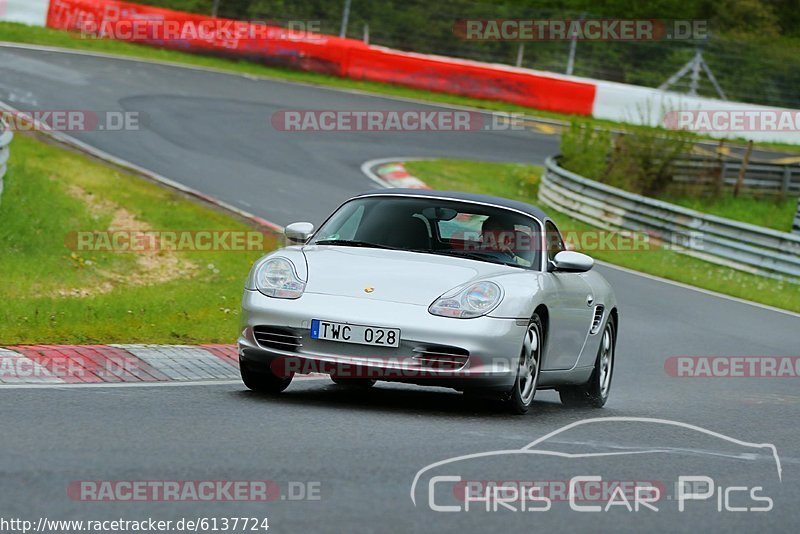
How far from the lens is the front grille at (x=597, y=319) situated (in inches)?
402

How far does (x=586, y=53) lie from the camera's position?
35.6 m

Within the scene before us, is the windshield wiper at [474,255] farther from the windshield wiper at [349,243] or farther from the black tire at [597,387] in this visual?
the black tire at [597,387]

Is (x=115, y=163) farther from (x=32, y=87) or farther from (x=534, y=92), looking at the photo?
(x=534, y=92)

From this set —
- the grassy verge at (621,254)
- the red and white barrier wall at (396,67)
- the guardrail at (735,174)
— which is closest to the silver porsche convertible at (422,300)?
the grassy verge at (621,254)

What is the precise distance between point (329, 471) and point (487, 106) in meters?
28.3

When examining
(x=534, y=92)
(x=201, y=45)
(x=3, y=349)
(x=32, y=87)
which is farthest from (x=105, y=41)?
(x=3, y=349)

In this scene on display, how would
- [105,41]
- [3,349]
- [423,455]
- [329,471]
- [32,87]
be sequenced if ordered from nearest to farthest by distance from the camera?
1. [329,471]
2. [423,455]
3. [3,349]
4. [32,87]
5. [105,41]

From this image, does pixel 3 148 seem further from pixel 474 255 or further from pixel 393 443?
pixel 393 443

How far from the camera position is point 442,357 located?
27.0ft

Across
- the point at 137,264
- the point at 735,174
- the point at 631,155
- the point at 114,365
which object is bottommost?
the point at 137,264

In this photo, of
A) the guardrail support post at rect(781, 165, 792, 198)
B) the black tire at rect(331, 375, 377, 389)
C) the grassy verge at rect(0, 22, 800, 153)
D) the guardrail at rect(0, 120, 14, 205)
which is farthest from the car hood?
the grassy verge at rect(0, 22, 800, 153)

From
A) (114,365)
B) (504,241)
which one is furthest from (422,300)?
(114,365)

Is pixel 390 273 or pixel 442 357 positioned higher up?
pixel 390 273

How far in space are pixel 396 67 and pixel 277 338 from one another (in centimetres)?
2669
